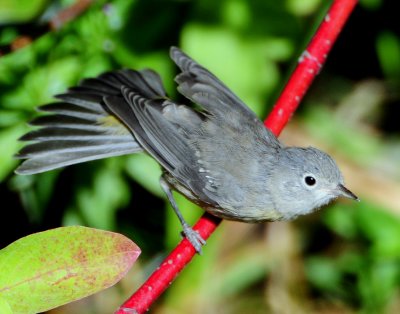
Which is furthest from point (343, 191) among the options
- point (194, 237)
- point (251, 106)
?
point (251, 106)

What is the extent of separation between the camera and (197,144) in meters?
3.73

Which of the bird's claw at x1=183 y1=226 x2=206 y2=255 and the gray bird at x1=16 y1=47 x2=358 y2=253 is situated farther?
the gray bird at x1=16 y1=47 x2=358 y2=253

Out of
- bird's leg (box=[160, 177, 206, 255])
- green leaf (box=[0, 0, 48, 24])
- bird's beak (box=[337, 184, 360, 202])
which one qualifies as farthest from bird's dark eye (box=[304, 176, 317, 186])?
green leaf (box=[0, 0, 48, 24])

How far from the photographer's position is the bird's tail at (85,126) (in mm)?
3498

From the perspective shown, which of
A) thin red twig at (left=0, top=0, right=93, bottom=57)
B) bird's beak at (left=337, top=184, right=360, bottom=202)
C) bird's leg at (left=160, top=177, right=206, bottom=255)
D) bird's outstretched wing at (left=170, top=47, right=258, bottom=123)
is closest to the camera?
bird's leg at (left=160, top=177, right=206, bottom=255)

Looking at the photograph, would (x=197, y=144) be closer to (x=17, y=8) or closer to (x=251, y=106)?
(x=251, y=106)

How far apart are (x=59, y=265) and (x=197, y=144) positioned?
1.67 metres

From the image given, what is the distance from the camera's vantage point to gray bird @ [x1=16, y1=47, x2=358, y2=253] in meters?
3.52

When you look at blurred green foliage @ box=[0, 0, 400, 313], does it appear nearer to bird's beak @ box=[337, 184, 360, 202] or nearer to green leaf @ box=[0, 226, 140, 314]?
bird's beak @ box=[337, 184, 360, 202]

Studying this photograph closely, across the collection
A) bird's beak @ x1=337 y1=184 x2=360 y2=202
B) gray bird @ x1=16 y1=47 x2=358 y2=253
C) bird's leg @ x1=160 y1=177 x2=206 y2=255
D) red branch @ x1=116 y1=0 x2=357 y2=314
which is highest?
red branch @ x1=116 y1=0 x2=357 y2=314

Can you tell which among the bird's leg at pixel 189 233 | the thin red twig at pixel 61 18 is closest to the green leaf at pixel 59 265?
the bird's leg at pixel 189 233

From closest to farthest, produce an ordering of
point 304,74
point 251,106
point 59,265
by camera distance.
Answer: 1. point 59,265
2. point 304,74
3. point 251,106

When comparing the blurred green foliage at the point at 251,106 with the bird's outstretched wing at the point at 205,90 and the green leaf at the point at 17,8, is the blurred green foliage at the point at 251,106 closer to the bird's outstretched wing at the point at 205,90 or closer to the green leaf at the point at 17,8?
the green leaf at the point at 17,8

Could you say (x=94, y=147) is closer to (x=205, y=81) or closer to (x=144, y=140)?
(x=144, y=140)
